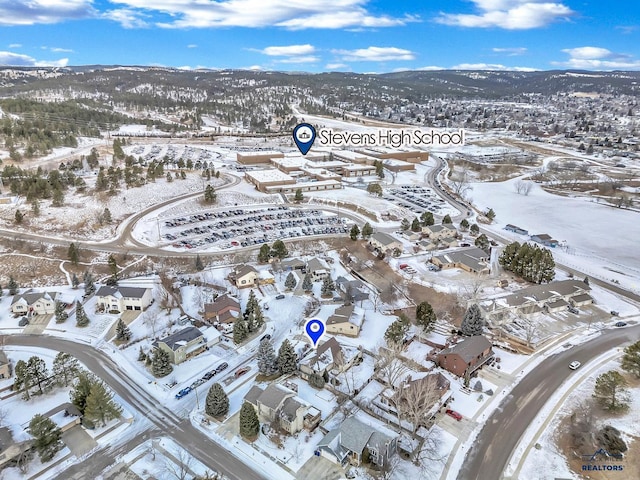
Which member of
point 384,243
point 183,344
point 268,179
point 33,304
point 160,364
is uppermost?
point 268,179

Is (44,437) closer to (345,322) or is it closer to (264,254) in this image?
(345,322)

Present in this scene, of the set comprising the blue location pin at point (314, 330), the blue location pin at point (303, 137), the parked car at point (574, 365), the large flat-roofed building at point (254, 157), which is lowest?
the parked car at point (574, 365)

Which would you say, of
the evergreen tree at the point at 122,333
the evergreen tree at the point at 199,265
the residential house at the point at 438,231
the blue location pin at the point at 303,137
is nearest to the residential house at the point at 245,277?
the evergreen tree at the point at 199,265

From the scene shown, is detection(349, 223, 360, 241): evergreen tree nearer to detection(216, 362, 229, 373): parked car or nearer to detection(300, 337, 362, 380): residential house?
detection(300, 337, 362, 380): residential house

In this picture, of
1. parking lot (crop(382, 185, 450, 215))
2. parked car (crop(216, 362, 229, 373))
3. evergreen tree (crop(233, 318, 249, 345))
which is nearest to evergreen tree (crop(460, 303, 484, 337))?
evergreen tree (crop(233, 318, 249, 345))

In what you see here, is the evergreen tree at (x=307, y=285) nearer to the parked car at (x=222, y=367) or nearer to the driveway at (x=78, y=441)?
the parked car at (x=222, y=367)

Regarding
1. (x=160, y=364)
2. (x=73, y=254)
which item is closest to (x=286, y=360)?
(x=160, y=364)

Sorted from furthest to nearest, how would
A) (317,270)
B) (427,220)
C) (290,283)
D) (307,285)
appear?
1. (427,220)
2. (317,270)
3. (290,283)
4. (307,285)
